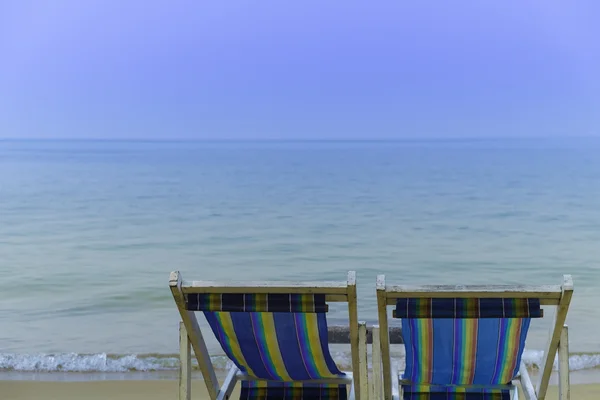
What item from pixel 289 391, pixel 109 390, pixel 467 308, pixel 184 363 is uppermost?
pixel 467 308

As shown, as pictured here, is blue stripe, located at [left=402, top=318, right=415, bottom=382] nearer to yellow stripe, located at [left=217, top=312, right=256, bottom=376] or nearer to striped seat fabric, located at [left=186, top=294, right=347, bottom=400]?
striped seat fabric, located at [left=186, top=294, right=347, bottom=400]

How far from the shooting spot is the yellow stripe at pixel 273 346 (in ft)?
7.48

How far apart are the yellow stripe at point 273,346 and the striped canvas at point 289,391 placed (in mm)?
37

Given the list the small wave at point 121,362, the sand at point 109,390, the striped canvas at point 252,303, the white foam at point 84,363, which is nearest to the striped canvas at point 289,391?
the striped canvas at point 252,303

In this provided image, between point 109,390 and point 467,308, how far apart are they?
211 centimetres

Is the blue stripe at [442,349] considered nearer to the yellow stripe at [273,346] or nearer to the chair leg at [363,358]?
the chair leg at [363,358]

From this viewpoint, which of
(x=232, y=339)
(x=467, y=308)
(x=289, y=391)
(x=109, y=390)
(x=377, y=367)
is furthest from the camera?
(x=109, y=390)

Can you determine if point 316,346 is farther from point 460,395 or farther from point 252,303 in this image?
point 460,395

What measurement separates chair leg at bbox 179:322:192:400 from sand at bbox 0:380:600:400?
1.20 m

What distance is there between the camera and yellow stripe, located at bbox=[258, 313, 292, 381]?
228 cm

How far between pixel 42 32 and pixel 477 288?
42217mm

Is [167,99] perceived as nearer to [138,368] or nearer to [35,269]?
[35,269]

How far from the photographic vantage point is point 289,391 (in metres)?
2.59

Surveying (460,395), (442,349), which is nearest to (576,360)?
(460,395)
